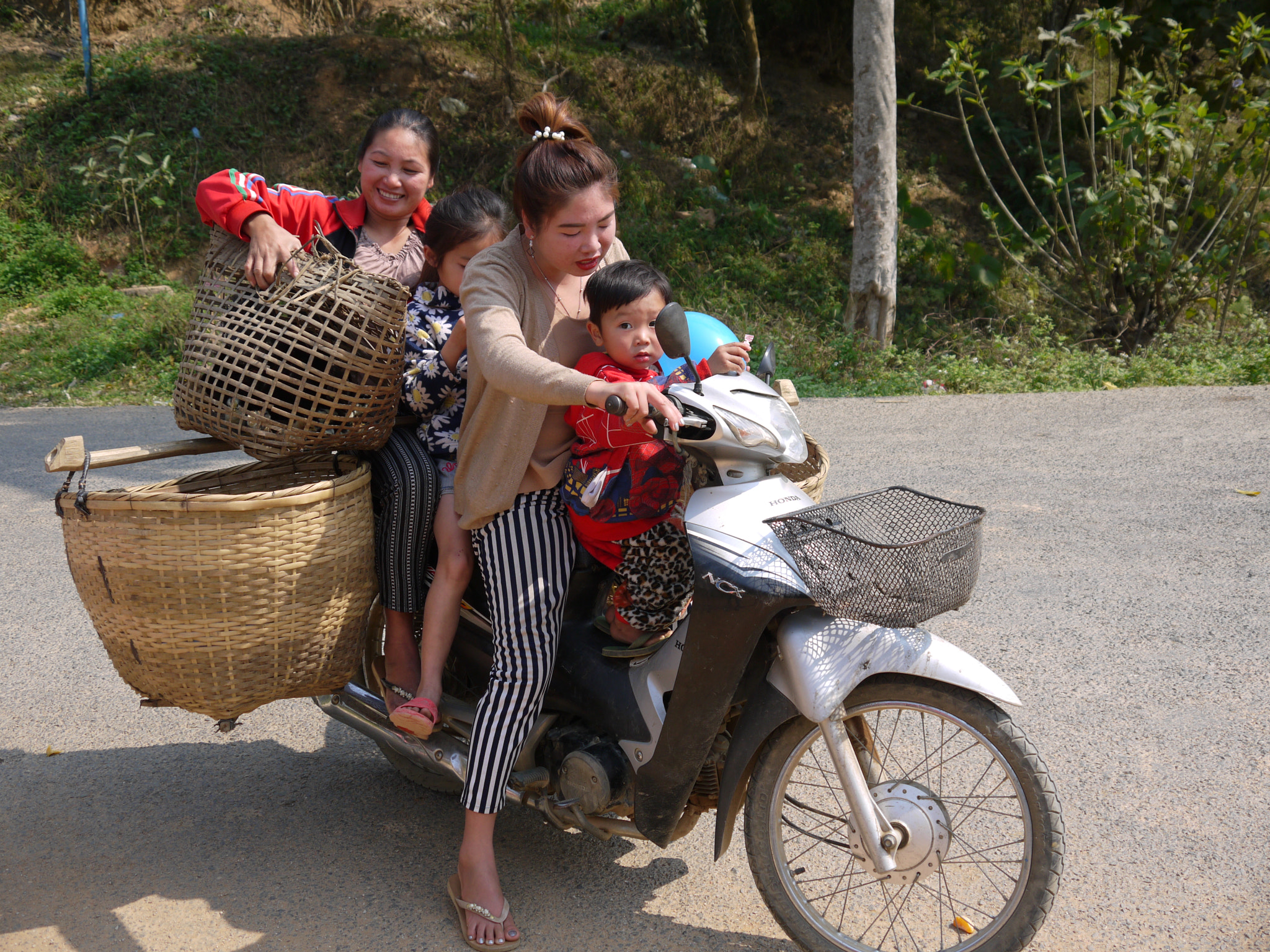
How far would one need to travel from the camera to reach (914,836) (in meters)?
2.20

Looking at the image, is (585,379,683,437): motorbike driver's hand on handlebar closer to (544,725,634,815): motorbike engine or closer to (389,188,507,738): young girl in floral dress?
(389,188,507,738): young girl in floral dress

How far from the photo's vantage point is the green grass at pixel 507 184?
29.9ft

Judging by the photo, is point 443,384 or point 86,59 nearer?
point 443,384

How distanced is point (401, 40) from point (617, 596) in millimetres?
13692

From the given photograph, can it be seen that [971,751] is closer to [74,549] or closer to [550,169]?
[550,169]

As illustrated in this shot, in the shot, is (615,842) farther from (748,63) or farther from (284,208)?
(748,63)

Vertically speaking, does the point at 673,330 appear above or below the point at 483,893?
above

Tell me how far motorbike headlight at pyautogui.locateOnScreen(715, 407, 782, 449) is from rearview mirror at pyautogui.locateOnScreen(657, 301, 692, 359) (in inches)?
6.9

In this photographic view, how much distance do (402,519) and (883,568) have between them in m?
1.29

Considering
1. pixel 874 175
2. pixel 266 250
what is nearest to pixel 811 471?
pixel 266 250

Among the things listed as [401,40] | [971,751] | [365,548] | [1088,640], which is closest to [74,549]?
[365,548]

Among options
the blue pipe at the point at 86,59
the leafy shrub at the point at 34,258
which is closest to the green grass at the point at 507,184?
the leafy shrub at the point at 34,258

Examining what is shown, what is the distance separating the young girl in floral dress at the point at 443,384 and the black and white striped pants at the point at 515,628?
0.17 meters

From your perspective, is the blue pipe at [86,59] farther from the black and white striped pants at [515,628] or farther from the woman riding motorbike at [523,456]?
the black and white striped pants at [515,628]
